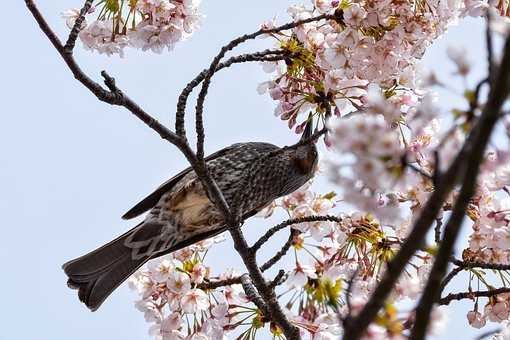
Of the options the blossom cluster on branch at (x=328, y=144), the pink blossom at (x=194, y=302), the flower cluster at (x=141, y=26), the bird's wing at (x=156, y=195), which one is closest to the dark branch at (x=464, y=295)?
the blossom cluster on branch at (x=328, y=144)

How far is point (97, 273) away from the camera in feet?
19.3

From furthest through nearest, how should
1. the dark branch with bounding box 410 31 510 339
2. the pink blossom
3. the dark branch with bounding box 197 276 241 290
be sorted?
the dark branch with bounding box 197 276 241 290 < the pink blossom < the dark branch with bounding box 410 31 510 339

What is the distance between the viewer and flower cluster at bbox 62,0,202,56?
14.7 ft

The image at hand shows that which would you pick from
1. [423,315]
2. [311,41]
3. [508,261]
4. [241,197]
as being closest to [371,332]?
[423,315]

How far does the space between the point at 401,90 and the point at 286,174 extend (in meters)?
1.93

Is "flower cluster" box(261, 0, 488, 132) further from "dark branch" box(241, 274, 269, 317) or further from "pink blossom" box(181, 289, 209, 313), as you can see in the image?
"pink blossom" box(181, 289, 209, 313)

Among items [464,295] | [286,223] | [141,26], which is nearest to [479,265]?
[464,295]

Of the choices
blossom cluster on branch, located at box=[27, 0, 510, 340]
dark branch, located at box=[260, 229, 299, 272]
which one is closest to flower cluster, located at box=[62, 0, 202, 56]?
blossom cluster on branch, located at box=[27, 0, 510, 340]

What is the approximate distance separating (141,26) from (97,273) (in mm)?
2090

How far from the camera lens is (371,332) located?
2127 millimetres

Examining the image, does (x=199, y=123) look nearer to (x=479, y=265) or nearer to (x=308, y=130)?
(x=308, y=130)

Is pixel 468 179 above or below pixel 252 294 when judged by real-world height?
below

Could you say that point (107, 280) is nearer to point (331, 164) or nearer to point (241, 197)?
point (241, 197)

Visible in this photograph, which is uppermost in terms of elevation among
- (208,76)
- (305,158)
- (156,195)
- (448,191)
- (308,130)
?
(305,158)
